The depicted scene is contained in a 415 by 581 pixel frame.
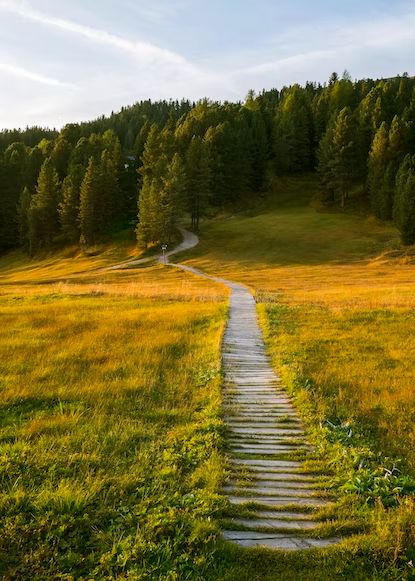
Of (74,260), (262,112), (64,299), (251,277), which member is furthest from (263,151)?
(64,299)

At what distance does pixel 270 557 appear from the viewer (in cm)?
529

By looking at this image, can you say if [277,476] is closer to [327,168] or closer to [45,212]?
[45,212]

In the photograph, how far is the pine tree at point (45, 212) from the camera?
77812 millimetres

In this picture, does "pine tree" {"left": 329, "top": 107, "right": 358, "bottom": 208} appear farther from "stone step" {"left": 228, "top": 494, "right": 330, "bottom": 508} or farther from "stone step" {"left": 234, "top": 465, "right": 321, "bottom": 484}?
"stone step" {"left": 228, "top": 494, "right": 330, "bottom": 508}

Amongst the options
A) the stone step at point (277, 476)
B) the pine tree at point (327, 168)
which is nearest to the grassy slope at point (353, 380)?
the stone step at point (277, 476)

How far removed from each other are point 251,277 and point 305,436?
4106 cm

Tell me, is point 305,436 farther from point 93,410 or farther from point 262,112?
point 262,112

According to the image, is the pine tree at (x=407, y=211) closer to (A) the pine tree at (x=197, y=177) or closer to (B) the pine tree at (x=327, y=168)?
(B) the pine tree at (x=327, y=168)

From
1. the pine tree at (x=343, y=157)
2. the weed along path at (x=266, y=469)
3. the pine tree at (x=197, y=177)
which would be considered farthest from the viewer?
the pine tree at (x=343, y=157)

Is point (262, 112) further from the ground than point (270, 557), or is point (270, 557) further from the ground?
point (262, 112)

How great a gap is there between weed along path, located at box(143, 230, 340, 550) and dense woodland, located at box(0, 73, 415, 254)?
54399 mm

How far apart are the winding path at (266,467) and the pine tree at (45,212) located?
71.5m

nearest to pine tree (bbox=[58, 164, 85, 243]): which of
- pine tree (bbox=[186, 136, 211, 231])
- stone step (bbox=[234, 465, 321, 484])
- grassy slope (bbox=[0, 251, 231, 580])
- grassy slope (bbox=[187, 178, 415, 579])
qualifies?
pine tree (bbox=[186, 136, 211, 231])

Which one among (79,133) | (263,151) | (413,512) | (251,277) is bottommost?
(251,277)
